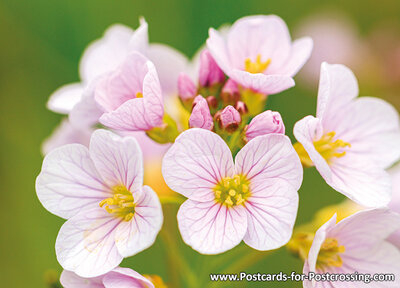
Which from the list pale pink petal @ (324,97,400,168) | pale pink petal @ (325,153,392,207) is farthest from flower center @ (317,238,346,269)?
pale pink petal @ (324,97,400,168)

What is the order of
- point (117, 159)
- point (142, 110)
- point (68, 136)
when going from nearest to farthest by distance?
point (117, 159), point (142, 110), point (68, 136)

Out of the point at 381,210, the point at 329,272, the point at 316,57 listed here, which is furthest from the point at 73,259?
the point at 316,57

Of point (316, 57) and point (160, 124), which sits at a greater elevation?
point (160, 124)

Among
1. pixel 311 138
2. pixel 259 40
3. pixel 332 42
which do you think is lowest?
pixel 332 42

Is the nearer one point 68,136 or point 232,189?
point 232,189

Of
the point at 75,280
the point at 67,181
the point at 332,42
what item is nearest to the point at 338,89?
the point at 67,181

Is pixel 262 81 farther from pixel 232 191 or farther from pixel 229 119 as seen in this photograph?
pixel 232 191

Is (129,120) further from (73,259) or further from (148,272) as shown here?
(148,272)
